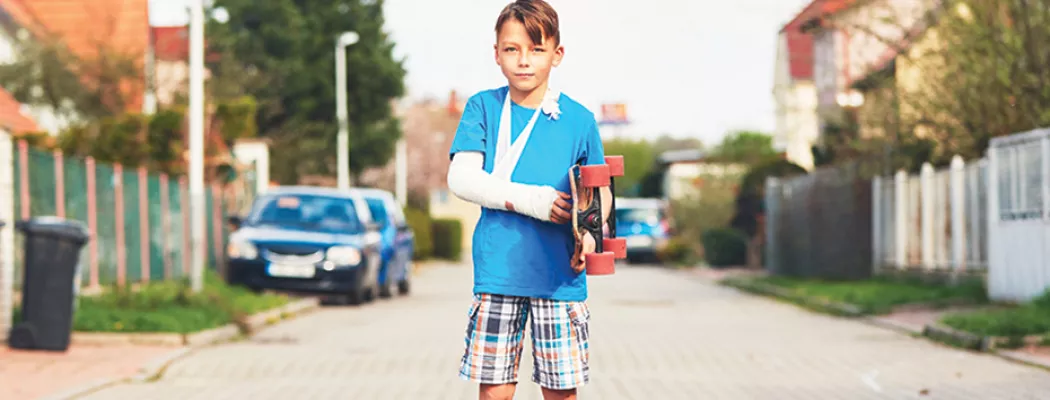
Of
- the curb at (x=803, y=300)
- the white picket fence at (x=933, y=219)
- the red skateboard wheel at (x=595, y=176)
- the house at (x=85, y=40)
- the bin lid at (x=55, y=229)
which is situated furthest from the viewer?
the house at (x=85, y=40)

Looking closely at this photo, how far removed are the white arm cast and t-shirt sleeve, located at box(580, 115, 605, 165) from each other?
302mm

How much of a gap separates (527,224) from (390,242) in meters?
16.4

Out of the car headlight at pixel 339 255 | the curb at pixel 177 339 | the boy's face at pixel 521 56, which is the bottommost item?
the curb at pixel 177 339

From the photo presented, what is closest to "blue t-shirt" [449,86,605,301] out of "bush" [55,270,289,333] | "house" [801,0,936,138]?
"bush" [55,270,289,333]

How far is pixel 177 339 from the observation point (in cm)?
1249

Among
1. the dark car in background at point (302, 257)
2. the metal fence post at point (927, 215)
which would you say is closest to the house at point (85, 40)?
the dark car in background at point (302, 257)

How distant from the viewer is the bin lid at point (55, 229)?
11445mm

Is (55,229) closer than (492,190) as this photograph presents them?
No

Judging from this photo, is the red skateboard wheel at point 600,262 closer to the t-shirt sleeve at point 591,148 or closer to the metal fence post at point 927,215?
the t-shirt sleeve at point 591,148

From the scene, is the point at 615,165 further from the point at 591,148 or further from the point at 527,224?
the point at 527,224

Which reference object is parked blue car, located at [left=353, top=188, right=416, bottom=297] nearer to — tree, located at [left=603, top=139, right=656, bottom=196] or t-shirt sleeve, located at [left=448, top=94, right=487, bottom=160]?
t-shirt sleeve, located at [left=448, top=94, right=487, bottom=160]

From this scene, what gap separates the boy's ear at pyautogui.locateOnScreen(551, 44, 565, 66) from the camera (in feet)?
15.8

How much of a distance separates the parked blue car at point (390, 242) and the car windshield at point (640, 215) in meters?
18.2

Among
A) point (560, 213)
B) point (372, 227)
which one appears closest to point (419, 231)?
point (372, 227)
